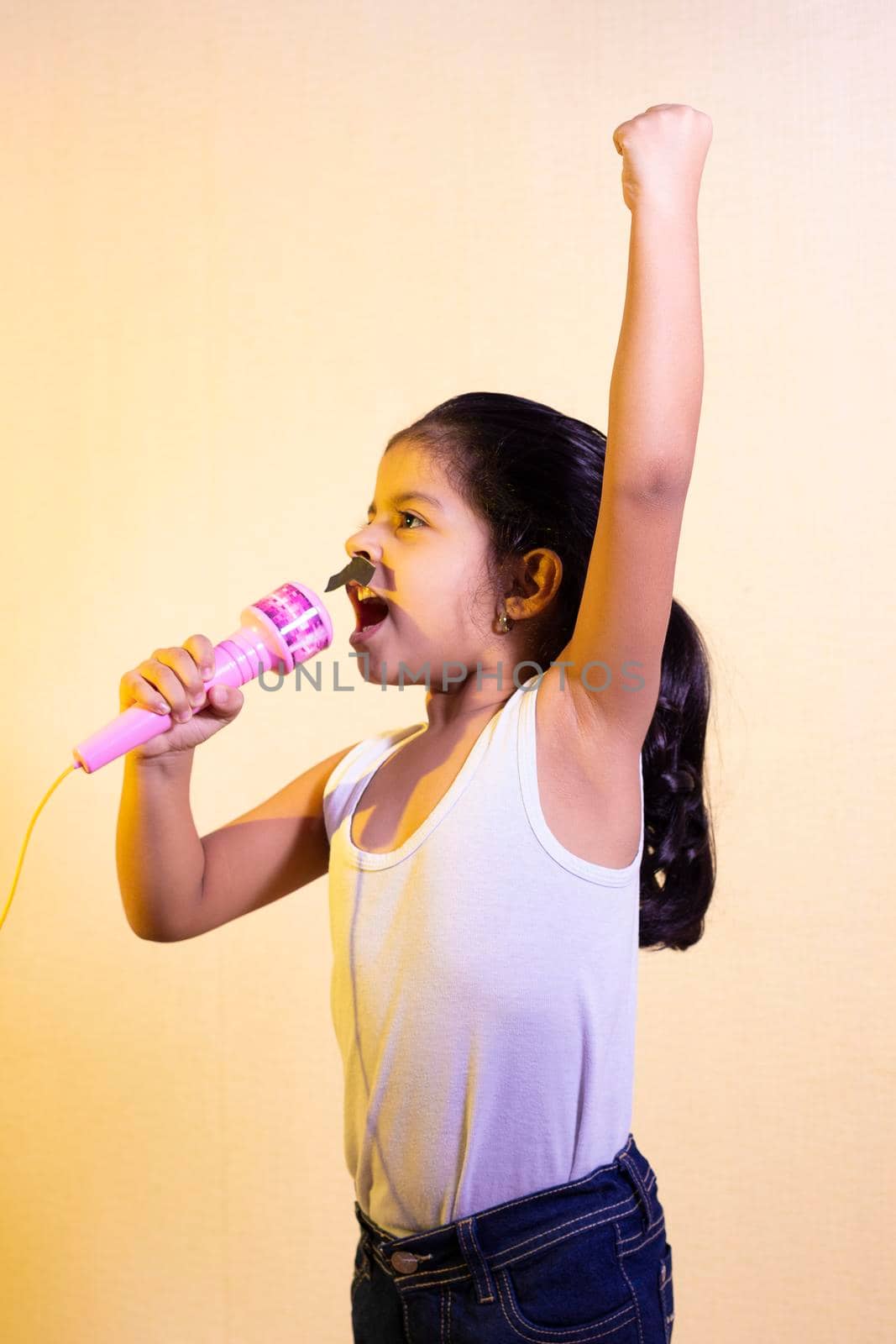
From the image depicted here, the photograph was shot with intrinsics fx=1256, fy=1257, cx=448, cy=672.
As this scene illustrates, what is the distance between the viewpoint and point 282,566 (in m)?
1.50

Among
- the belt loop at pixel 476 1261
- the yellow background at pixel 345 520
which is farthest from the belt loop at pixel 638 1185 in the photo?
the yellow background at pixel 345 520

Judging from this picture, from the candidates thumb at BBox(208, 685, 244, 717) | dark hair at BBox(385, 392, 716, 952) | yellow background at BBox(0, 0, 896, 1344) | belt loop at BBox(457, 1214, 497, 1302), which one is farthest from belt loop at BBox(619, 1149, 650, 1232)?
yellow background at BBox(0, 0, 896, 1344)

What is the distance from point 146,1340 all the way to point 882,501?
4.42 ft

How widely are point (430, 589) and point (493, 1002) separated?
28 cm

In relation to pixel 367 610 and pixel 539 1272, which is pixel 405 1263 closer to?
pixel 539 1272

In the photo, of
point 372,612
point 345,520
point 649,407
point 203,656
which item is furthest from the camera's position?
point 345,520

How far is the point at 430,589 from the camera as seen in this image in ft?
2.81

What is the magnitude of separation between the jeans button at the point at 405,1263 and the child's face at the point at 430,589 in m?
0.37

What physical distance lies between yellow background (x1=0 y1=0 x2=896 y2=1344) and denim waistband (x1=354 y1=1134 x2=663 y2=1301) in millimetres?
644

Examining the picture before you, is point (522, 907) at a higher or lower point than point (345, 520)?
lower

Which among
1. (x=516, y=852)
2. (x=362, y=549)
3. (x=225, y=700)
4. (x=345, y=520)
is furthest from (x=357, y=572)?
(x=345, y=520)

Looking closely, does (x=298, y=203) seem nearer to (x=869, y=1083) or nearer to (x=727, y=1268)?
(x=869, y=1083)

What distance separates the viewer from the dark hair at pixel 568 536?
886 millimetres

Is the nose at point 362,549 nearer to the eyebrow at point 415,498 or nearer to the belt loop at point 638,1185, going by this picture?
the eyebrow at point 415,498
